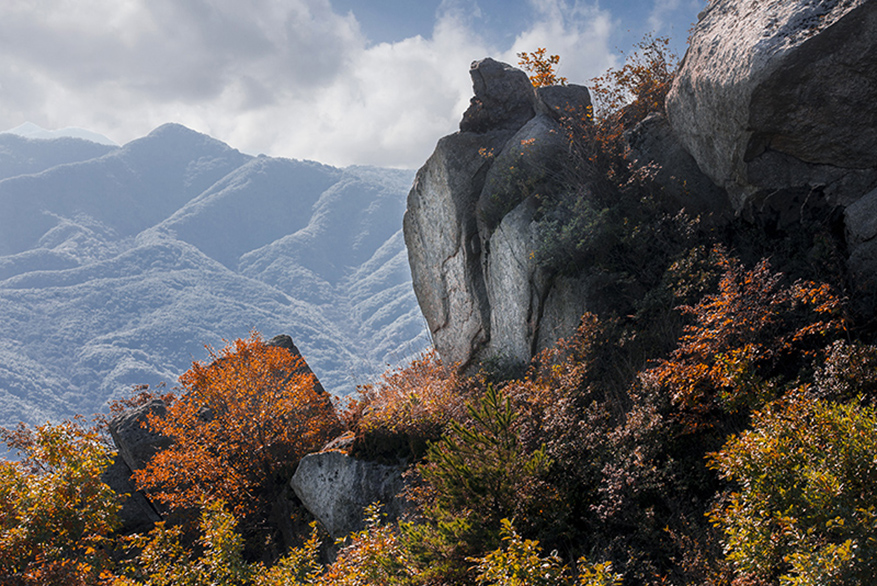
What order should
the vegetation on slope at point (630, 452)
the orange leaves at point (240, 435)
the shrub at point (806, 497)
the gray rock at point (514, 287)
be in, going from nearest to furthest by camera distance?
the shrub at point (806, 497) < the vegetation on slope at point (630, 452) < the gray rock at point (514, 287) < the orange leaves at point (240, 435)

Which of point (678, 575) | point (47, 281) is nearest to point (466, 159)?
point (678, 575)

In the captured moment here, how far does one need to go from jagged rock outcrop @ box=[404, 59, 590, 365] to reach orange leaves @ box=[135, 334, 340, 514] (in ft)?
11.7

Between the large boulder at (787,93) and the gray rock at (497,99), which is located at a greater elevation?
the gray rock at (497,99)

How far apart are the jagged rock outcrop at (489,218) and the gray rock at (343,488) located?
331cm

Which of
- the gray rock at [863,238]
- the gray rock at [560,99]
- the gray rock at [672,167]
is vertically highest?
the gray rock at [560,99]

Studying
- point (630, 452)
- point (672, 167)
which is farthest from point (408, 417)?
point (672, 167)

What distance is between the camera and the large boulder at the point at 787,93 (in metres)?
6.07

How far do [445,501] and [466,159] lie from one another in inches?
321

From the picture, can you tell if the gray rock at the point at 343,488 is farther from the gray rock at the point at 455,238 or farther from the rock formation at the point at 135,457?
the gray rock at the point at 455,238

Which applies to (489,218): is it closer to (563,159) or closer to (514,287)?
(514,287)

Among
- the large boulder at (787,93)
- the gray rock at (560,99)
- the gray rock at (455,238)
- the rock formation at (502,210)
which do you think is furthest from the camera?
the gray rock at (455,238)

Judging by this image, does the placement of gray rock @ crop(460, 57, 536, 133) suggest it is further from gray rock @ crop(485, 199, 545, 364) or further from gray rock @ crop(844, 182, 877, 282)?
gray rock @ crop(844, 182, 877, 282)

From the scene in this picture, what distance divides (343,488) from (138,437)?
21.4 ft

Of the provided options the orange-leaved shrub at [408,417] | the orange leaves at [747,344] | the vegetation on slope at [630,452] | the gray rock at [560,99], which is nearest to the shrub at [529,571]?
the vegetation on slope at [630,452]
